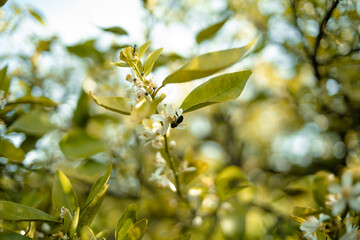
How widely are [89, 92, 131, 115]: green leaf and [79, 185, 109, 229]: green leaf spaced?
22 centimetres

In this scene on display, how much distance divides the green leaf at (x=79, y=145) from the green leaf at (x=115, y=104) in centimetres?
51

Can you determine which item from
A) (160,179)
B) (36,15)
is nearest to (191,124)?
(160,179)

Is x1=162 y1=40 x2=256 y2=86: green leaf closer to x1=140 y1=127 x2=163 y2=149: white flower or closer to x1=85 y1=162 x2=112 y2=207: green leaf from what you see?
x1=140 y1=127 x2=163 y2=149: white flower

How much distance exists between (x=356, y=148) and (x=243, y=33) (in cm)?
125

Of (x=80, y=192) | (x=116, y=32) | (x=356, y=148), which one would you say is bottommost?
(x=356, y=148)

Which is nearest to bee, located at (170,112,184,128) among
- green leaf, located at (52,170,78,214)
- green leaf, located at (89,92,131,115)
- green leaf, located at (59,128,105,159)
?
green leaf, located at (89,92,131,115)

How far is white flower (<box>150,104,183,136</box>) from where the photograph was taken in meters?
0.71

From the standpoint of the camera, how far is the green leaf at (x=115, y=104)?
641 mm

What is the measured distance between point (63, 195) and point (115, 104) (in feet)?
1.26

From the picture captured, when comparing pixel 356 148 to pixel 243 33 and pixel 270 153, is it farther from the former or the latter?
pixel 270 153

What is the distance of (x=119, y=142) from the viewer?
5.57ft

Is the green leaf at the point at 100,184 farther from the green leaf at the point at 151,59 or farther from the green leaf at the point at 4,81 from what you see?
the green leaf at the point at 4,81

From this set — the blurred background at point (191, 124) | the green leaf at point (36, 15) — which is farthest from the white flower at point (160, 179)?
the green leaf at point (36, 15)

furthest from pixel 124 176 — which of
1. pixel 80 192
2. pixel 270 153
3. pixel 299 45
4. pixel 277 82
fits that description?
pixel 270 153
